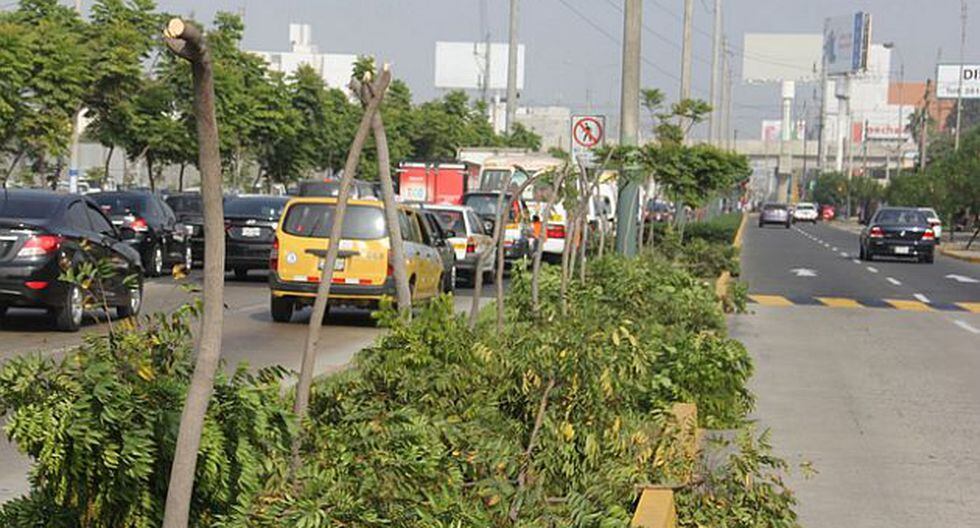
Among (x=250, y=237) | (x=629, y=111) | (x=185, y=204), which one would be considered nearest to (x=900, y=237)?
(x=185, y=204)

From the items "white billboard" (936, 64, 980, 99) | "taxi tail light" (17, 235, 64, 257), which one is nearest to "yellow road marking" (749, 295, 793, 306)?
"taxi tail light" (17, 235, 64, 257)

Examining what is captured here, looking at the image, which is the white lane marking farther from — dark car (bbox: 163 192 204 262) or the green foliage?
the green foliage

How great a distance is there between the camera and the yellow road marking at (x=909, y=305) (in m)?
27.4

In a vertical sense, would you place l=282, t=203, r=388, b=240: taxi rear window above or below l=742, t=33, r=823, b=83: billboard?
below

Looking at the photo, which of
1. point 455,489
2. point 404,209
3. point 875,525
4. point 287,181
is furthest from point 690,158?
point 287,181

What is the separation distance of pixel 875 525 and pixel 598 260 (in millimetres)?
10457

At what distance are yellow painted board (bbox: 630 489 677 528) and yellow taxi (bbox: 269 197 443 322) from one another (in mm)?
12362

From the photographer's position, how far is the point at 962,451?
39.3ft

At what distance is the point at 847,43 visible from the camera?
189750 millimetres

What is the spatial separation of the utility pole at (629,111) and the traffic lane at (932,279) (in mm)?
7620

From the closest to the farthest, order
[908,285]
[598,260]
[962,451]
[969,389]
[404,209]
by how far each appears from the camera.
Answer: [962,451], [969,389], [598,260], [404,209], [908,285]

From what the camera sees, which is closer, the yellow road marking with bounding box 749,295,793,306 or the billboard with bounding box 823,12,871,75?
the yellow road marking with bounding box 749,295,793,306

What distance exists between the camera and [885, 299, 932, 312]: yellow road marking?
27428mm

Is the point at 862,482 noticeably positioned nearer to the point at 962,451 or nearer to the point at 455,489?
the point at 962,451
